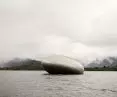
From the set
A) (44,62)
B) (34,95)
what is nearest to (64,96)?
(34,95)

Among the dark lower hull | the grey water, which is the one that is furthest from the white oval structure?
the grey water

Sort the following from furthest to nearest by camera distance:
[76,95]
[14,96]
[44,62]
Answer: [44,62], [76,95], [14,96]

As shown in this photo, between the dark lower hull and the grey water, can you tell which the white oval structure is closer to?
the dark lower hull

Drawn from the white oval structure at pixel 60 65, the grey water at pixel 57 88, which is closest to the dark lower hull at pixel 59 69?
the white oval structure at pixel 60 65

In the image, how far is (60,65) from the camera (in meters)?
81.2

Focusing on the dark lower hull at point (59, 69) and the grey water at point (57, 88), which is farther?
the dark lower hull at point (59, 69)

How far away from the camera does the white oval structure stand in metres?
81.4

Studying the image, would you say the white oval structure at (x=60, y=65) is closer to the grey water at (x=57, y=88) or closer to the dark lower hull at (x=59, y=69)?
the dark lower hull at (x=59, y=69)

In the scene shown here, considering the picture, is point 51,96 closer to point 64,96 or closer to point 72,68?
point 64,96

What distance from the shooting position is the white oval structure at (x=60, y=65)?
81375 millimetres

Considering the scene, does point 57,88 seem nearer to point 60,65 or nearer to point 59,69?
point 60,65

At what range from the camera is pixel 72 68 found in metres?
83.6

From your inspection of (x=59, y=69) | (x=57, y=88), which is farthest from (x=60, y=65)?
(x=57, y=88)

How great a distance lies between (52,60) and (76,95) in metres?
53.9
